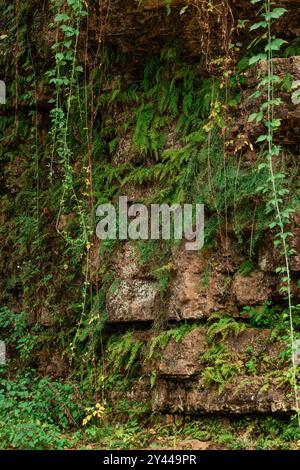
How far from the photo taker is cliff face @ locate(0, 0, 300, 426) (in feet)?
18.9

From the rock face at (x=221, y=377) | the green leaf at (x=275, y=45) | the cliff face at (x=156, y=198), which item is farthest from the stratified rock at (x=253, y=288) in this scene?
the green leaf at (x=275, y=45)

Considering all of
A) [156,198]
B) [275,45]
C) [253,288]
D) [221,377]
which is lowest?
[221,377]

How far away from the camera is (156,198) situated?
6586mm

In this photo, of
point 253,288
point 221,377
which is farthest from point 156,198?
point 221,377

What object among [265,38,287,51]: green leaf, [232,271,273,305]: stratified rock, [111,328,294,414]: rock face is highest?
[265,38,287,51]: green leaf

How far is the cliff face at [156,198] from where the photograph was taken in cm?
575

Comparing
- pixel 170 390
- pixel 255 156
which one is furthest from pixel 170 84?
pixel 170 390

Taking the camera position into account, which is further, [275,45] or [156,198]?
[156,198]

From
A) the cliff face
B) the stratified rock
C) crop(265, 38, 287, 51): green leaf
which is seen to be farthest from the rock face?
crop(265, 38, 287, 51): green leaf

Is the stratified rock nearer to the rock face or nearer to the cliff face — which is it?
the cliff face

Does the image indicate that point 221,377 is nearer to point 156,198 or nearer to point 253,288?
point 253,288

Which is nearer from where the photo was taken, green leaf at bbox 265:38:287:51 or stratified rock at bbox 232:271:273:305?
green leaf at bbox 265:38:287:51

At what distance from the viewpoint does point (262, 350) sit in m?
5.64

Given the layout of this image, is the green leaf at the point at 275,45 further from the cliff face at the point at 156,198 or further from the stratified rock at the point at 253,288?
the stratified rock at the point at 253,288
